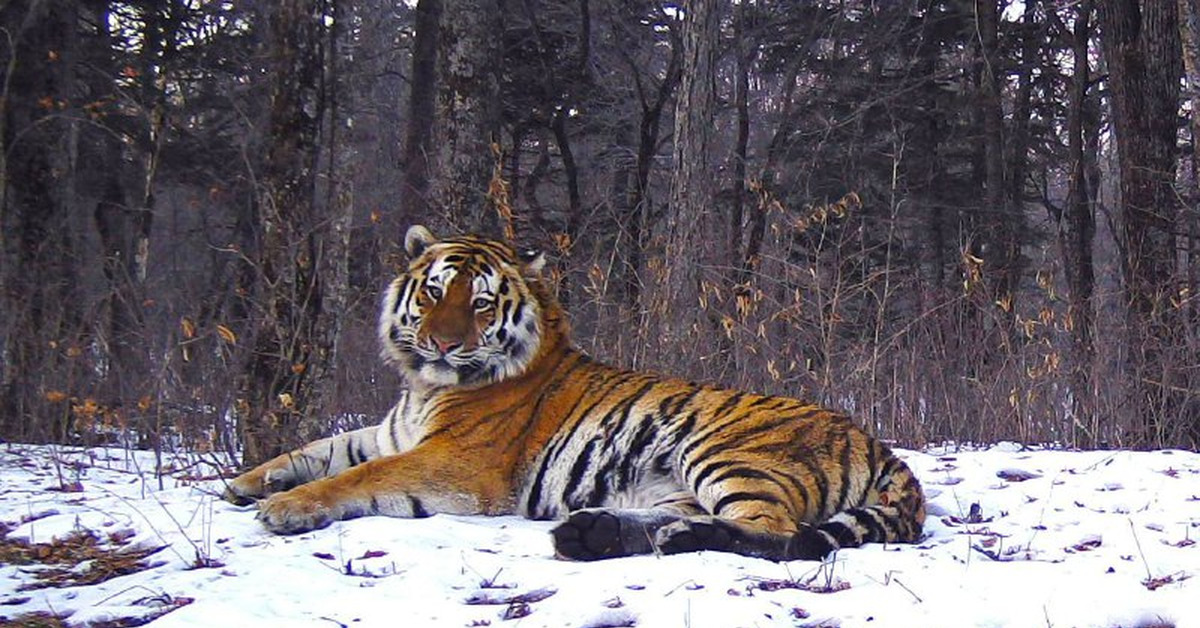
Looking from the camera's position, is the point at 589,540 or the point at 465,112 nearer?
the point at 589,540

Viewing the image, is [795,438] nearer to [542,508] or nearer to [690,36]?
[542,508]

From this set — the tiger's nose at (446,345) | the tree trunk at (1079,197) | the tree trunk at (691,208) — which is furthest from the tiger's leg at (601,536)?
the tree trunk at (1079,197)

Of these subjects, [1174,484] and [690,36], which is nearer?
[1174,484]

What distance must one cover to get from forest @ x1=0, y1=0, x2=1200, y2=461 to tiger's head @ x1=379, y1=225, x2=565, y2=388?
77cm

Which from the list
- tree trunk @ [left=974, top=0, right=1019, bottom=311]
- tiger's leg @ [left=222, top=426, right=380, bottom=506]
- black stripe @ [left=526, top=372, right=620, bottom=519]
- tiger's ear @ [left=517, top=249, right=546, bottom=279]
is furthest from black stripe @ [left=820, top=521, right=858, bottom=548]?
tree trunk @ [left=974, top=0, right=1019, bottom=311]

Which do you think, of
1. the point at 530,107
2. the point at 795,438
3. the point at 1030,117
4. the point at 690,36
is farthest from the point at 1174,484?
the point at 1030,117

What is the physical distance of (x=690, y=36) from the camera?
12.0 meters

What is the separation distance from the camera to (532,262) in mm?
5402

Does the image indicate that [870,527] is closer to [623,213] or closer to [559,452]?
[559,452]

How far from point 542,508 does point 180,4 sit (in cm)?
1188

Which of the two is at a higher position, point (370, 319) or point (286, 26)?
point (286, 26)

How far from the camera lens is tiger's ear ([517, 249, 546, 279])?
17.7 ft

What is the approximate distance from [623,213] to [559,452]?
675cm

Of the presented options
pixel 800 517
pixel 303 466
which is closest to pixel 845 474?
pixel 800 517
